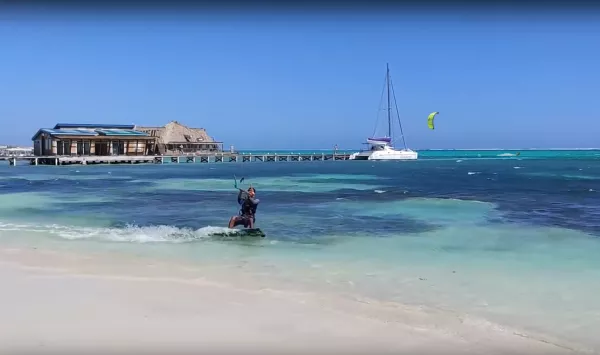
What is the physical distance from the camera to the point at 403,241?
13047 millimetres

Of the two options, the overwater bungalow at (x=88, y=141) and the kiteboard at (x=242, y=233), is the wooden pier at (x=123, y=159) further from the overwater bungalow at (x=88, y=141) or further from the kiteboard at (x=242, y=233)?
the kiteboard at (x=242, y=233)

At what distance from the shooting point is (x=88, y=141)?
64.1m

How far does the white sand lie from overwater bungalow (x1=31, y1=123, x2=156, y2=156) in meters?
58.0

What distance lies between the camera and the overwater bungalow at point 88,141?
62094 millimetres

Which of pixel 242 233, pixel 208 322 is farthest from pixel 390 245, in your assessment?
pixel 208 322

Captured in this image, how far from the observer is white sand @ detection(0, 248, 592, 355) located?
586 centimetres

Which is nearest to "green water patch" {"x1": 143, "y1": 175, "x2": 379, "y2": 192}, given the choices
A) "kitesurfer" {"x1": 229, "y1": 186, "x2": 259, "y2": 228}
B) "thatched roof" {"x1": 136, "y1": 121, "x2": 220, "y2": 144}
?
"kitesurfer" {"x1": 229, "y1": 186, "x2": 259, "y2": 228}

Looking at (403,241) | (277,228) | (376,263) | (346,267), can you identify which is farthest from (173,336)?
(277,228)

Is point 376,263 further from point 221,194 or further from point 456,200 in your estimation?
point 221,194

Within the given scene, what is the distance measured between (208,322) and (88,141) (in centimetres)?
6242

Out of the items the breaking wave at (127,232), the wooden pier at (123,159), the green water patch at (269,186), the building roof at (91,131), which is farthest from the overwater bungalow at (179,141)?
the breaking wave at (127,232)

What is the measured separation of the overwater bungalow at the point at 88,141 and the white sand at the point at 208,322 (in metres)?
58.0

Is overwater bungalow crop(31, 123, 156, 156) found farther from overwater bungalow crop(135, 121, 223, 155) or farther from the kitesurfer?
the kitesurfer

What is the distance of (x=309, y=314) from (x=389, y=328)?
108 centimetres
